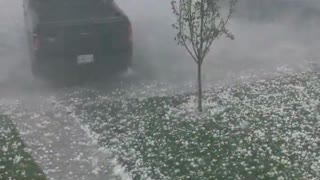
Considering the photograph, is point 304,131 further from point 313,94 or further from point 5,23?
point 5,23

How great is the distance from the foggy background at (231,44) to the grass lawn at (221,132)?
1412 millimetres

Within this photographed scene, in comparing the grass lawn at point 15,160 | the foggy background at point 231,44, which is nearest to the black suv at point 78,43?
the foggy background at point 231,44

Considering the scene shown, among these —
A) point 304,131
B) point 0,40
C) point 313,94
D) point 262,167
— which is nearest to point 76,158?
point 262,167

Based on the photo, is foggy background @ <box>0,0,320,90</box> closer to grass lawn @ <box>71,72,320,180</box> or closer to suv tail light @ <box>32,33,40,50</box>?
suv tail light @ <box>32,33,40,50</box>

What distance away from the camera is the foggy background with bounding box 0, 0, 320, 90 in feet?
40.7

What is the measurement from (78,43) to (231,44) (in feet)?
15.6

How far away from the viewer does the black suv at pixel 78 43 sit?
35.9ft

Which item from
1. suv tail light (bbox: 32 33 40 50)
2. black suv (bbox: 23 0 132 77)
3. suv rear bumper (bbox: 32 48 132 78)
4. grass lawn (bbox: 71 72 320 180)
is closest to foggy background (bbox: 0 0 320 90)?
suv rear bumper (bbox: 32 48 132 78)

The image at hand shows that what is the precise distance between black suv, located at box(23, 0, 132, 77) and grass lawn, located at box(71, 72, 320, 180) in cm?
92

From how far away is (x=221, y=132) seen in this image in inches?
360

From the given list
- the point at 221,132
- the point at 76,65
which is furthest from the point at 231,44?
the point at 221,132

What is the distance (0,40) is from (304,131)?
9.07 m

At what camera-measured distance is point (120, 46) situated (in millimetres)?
11352

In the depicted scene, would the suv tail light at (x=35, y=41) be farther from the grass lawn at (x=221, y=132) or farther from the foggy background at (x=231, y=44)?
the grass lawn at (x=221, y=132)
